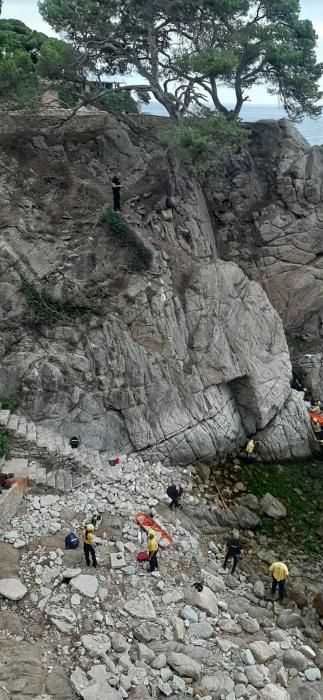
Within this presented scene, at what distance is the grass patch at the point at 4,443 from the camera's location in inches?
741

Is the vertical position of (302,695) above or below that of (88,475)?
below

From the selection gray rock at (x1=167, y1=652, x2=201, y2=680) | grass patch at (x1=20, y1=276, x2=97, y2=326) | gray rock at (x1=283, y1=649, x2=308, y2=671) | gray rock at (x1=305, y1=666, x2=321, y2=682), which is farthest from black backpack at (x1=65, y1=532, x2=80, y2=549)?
grass patch at (x1=20, y1=276, x2=97, y2=326)

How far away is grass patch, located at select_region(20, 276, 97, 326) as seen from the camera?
2184 cm

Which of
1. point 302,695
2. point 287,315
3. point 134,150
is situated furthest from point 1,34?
point 302,695

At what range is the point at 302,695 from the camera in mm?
13516

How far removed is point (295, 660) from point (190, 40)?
92.3 ft

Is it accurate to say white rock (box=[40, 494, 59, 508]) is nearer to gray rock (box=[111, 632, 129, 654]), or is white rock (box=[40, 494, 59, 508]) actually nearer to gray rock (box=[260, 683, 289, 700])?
gray rock (box=[111, 632, 129, 654])

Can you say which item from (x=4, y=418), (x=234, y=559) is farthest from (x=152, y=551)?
(x=4, y=418)

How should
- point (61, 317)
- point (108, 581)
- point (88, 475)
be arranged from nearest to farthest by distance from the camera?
point (108, 581), point (88, 475), point (61, 317)

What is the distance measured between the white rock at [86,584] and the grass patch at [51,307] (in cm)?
1059

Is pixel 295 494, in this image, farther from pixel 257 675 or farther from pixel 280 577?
pixel 257 675

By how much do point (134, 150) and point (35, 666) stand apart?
2422 centimetres

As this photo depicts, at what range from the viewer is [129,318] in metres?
23.0

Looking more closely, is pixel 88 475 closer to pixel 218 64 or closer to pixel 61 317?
pixel 61 317
